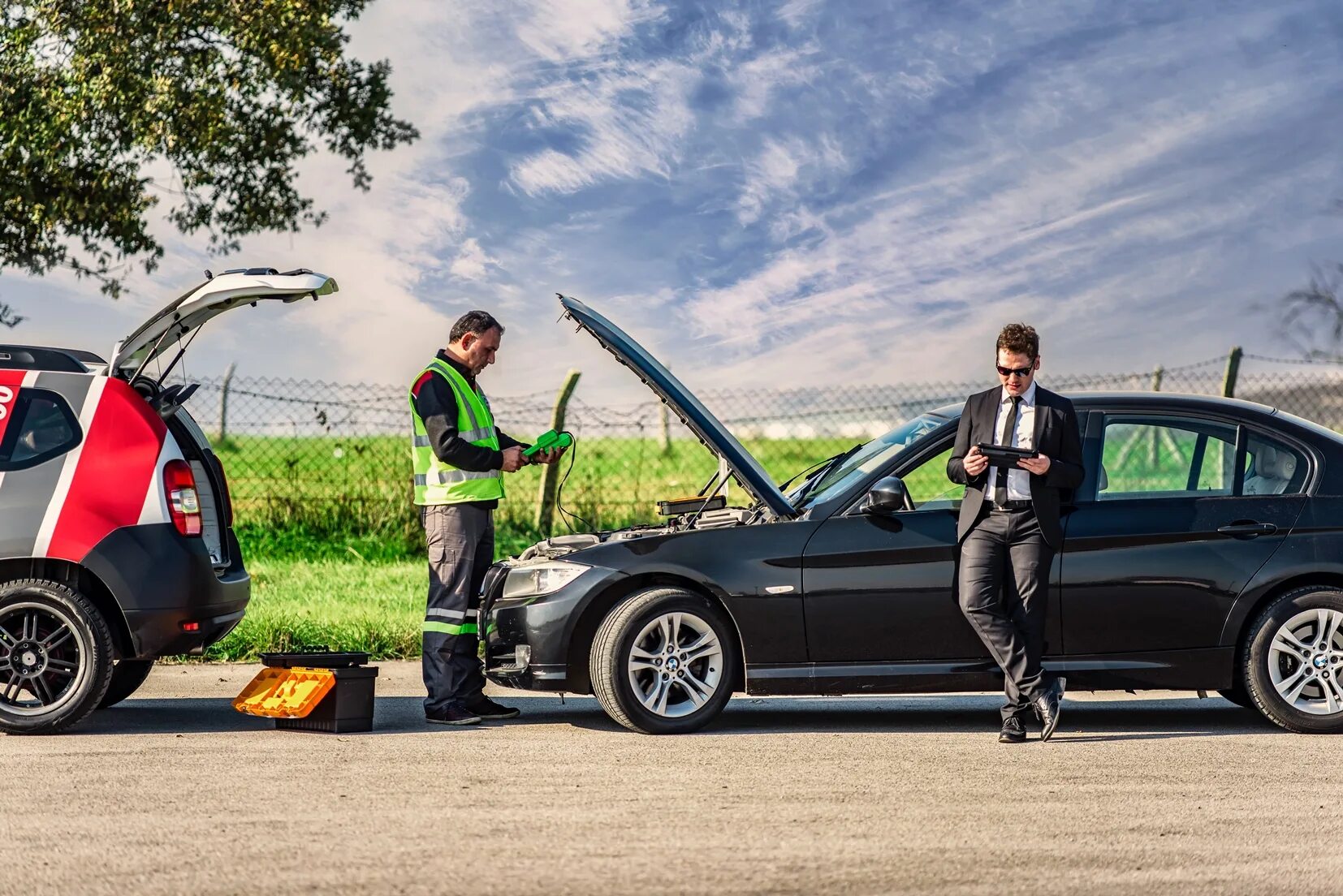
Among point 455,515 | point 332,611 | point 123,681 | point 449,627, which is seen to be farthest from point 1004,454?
point 332,611

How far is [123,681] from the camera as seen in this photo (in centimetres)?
852

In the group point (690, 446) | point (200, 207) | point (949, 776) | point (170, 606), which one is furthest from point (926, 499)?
point (200, 207)

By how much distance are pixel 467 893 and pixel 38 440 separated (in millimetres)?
4056

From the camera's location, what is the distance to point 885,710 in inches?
334

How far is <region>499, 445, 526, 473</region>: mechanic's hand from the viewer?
783cm

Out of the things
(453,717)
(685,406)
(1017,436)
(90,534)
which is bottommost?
(453,717)

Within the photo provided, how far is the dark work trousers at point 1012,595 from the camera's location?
7230mm

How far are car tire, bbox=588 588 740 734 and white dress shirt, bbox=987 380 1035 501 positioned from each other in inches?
58.5

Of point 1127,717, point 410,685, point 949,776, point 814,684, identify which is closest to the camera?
point 949,776

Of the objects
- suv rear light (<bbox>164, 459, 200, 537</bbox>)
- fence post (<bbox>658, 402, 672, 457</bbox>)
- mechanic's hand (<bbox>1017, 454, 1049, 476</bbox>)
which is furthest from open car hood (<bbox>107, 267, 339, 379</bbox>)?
fence post (<bbox>658, 402, 672, 457</bbox>)

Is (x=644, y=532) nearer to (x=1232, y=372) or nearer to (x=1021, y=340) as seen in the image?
(x=1021, y=340)

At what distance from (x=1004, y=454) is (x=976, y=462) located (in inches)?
5.2

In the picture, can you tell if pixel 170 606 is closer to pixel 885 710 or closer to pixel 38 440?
pixel 38 440

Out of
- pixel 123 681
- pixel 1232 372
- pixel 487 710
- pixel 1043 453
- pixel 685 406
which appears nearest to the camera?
pixel 1043 453
